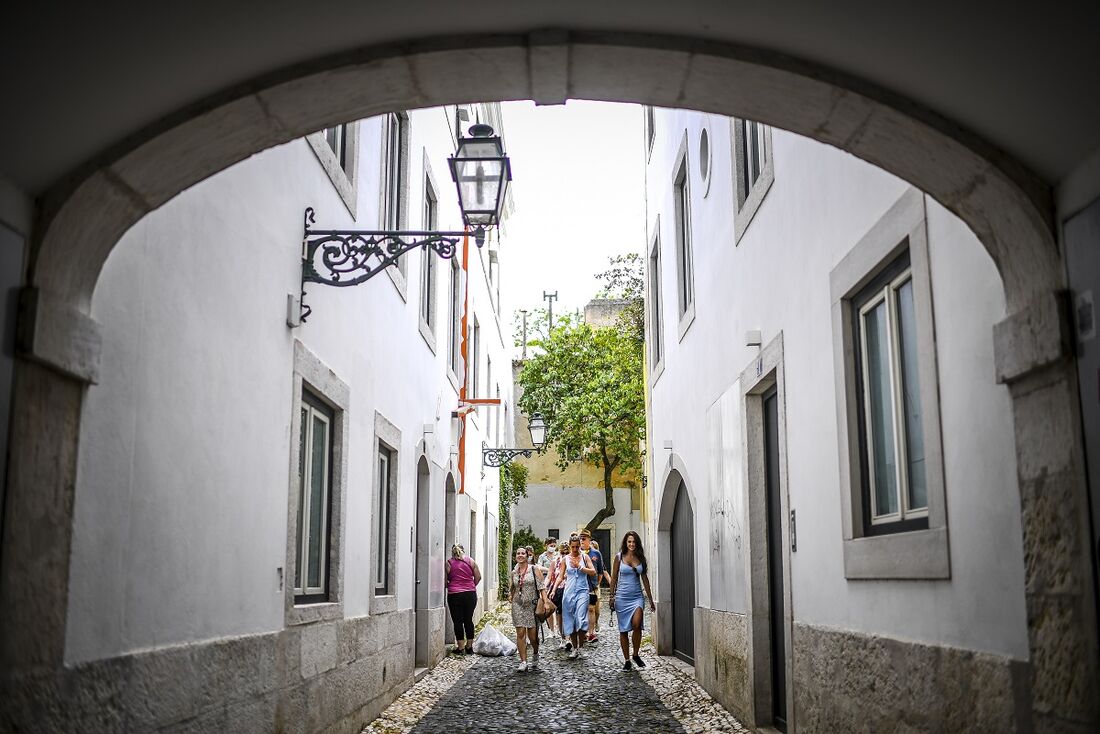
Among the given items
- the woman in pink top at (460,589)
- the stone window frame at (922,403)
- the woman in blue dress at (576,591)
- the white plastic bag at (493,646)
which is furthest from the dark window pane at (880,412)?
the white plastic bag at (493,646)

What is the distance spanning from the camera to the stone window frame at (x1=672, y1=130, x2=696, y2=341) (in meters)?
11.9

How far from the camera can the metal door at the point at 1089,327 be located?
3152 mm

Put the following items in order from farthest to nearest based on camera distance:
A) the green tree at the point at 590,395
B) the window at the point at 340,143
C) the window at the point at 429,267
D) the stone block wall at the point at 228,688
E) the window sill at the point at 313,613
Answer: the green tree at the point at 590,395 < the window at the point at 429,267 < the window at the point at 340,143 < the window sill at the point at 313,613 < the stone block wall at the point at 228,688

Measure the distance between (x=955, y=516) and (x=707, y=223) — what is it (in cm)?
640

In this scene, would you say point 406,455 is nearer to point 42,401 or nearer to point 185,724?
point 185,724

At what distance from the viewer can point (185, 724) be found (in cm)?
471

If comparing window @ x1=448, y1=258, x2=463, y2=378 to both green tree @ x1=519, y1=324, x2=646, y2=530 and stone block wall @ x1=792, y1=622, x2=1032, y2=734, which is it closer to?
stone block wall @ x1=792, y1=622, x2=1032, y2=734

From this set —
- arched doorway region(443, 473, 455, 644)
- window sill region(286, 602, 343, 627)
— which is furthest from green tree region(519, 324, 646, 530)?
Result: window sill region(286, 602, 343, 627)

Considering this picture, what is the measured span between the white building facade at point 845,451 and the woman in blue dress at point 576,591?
9.92 ft

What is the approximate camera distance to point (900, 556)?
15.7 ft

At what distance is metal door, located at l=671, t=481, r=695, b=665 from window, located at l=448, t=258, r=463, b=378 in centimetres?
426

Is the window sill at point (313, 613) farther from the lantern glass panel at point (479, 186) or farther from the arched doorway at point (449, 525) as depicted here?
the arched doorway at point (449, 525)

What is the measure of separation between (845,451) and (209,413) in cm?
326

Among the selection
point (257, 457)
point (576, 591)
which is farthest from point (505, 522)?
point (257, 457)
